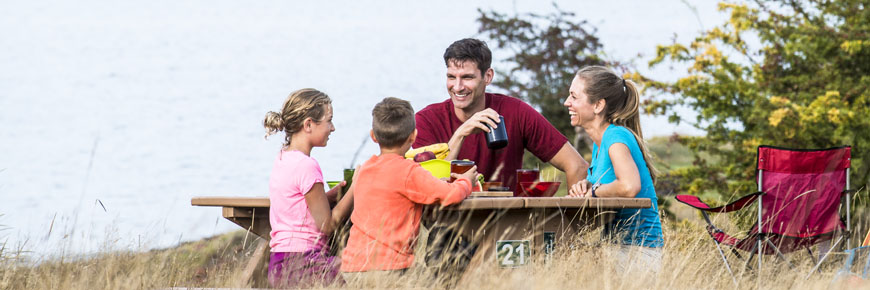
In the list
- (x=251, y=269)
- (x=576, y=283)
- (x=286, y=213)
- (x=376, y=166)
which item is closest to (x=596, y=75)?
(x=576, y=283)

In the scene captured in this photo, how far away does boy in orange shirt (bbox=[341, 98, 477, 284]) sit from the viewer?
282 cm

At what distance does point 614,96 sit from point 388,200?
1169mm

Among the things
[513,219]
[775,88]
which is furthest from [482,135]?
[775,88]

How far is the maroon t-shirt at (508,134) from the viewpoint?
400 cm

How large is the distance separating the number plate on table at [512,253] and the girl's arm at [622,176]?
35cm

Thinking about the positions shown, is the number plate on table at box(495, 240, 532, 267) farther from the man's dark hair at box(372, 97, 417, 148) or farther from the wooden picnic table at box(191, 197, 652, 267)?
the man's dark hair at box(372, 97, 417, 148)

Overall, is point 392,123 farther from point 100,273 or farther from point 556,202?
point 100,273

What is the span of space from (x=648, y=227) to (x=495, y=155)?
0.93 metres

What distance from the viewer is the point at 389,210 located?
2.85 meters

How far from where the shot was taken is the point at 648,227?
3352 mm

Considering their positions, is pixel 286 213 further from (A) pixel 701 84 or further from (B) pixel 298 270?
(A) pixel 701 84

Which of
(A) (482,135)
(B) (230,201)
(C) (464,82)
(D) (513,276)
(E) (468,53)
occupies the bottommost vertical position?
(D) (513,276)

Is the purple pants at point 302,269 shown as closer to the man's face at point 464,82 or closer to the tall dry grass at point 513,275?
the tall dry grass at point 513,275

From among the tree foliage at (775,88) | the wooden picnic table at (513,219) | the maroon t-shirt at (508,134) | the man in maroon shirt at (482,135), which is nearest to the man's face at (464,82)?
the man in maroon shirt at (482,135)
